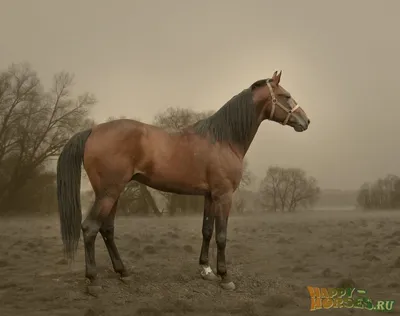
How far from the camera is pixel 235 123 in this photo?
6.23 meters

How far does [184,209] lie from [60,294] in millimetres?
15973

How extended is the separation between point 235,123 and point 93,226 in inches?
109

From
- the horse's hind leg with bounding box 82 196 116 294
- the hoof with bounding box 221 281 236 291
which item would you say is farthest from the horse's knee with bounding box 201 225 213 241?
the horse's hind leg with bounding box 82 196 116 294

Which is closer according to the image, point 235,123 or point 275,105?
point 235,123

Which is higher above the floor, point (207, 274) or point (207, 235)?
point (207, 235)

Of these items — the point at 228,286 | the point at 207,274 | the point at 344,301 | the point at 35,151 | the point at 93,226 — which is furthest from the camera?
the point at 35,151

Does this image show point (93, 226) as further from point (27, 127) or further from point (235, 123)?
point (27, 127)

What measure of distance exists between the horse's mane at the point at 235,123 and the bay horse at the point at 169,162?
16 millimetres

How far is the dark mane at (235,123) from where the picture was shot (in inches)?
243

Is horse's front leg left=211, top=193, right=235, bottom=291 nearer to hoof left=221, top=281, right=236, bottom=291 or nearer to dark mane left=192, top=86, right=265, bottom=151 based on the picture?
hoof left=221, top=281, right=236, bottom=291

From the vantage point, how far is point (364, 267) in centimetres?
736

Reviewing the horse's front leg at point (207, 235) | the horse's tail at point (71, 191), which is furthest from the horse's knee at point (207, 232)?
the horse's tail at point (71, 191)

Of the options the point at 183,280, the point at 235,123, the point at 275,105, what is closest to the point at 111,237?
the point at 183,280

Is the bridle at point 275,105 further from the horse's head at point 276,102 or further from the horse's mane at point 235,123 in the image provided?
the horse's mane at point 235,123
